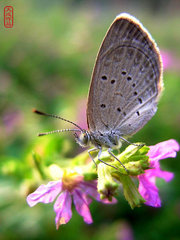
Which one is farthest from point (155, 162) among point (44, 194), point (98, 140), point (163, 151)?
point (44, 194)

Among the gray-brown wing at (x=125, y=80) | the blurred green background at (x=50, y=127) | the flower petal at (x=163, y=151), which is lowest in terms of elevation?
the blurred green background at (x=50, y=127)

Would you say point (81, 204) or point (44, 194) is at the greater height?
point (44, 194)

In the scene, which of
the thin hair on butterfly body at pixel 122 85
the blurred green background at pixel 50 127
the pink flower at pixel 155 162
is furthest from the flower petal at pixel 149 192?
the blurred green background at pixel 50 127

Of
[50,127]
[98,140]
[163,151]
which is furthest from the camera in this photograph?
[50,127]

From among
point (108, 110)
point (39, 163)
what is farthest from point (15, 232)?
point (108, 110)

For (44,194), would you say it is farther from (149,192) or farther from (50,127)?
(50,127)

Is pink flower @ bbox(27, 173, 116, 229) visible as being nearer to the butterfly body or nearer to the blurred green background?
the butterfly body

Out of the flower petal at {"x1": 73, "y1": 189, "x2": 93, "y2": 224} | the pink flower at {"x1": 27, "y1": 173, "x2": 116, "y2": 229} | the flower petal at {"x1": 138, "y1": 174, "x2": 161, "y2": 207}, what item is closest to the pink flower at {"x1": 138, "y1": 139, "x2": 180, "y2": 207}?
the flower petal at {"x1": 138, "y1": 174, "x2": 161, "y2": 207}

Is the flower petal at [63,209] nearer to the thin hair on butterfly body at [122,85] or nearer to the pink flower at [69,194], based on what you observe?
the pink flower at [69,194]
